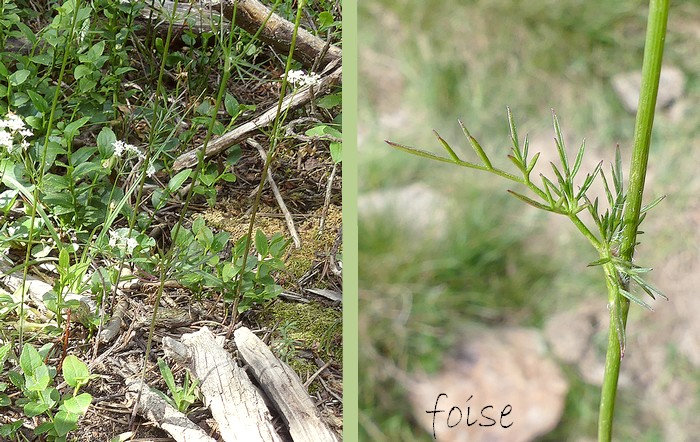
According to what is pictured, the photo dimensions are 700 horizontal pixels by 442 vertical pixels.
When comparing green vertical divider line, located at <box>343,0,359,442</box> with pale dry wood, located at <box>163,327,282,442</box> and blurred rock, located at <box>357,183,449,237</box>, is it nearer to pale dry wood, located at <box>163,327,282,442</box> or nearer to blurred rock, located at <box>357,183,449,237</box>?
pale dry wood, located at <box>163,327,282,442</box>

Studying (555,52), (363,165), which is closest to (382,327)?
(363,165)

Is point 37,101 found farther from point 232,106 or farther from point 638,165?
point 638,165

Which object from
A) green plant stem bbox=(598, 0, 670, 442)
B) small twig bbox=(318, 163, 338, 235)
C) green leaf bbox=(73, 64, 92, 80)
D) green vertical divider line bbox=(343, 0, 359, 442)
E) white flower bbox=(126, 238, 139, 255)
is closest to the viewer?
green plant stem bbox=(598, 0, 670, 442)

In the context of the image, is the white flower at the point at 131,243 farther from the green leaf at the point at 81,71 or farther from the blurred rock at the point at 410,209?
the blurred rock at the point at 410,209

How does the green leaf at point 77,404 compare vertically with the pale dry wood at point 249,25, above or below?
below

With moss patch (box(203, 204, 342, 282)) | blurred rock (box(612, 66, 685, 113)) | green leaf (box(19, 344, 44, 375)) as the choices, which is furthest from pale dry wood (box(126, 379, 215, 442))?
blurred rock (box(612, 66, 685, 113))

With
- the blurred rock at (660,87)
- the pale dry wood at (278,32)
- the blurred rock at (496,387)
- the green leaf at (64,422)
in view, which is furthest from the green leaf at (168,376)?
the blurred rock at (660,87)

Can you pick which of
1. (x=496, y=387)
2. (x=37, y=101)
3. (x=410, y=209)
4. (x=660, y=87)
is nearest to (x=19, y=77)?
(x=37, y=101)
